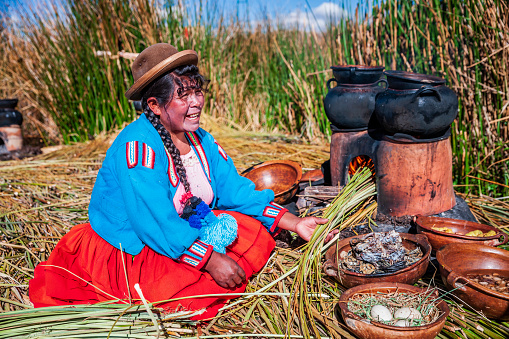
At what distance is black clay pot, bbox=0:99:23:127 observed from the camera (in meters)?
5.32

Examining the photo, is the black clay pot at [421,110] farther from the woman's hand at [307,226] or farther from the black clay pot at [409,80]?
the woman's hand at [307,226]

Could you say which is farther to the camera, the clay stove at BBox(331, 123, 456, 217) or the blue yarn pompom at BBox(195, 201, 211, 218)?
the clay stove at BBox(331, 123, 456, 217)

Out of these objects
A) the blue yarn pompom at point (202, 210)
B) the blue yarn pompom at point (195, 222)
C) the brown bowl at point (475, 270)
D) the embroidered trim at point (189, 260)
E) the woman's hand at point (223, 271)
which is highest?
the blue yarn pompom at point (202, 210)

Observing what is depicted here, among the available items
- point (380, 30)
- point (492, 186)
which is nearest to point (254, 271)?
point (492, 186)

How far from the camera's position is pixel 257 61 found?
22.0 feet

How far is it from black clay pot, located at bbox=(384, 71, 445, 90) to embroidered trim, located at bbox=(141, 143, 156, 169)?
5.36ft

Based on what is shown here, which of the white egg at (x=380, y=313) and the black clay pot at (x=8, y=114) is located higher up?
the black clay pot at (x=8, y=114)

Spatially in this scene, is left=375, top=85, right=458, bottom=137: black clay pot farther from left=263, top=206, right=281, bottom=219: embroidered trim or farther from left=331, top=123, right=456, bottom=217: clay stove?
left=263, top=206, right=281, bottom=219: embroidered trim

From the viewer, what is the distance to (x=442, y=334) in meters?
1.79

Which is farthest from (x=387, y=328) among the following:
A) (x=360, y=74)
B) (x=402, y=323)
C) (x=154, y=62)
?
(x=360, y=74)

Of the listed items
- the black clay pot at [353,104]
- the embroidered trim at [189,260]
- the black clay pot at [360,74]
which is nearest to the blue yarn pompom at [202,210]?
the embroidered trim at [189,260]

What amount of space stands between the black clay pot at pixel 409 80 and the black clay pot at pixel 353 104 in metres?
0.28

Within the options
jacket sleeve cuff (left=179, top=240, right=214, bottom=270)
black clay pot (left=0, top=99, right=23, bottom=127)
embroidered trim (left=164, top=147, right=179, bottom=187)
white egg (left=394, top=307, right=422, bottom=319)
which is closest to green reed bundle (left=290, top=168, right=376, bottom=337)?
white egg (left=394, top=307, right=422, bottom=319)

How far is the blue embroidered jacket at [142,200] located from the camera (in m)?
1.90
